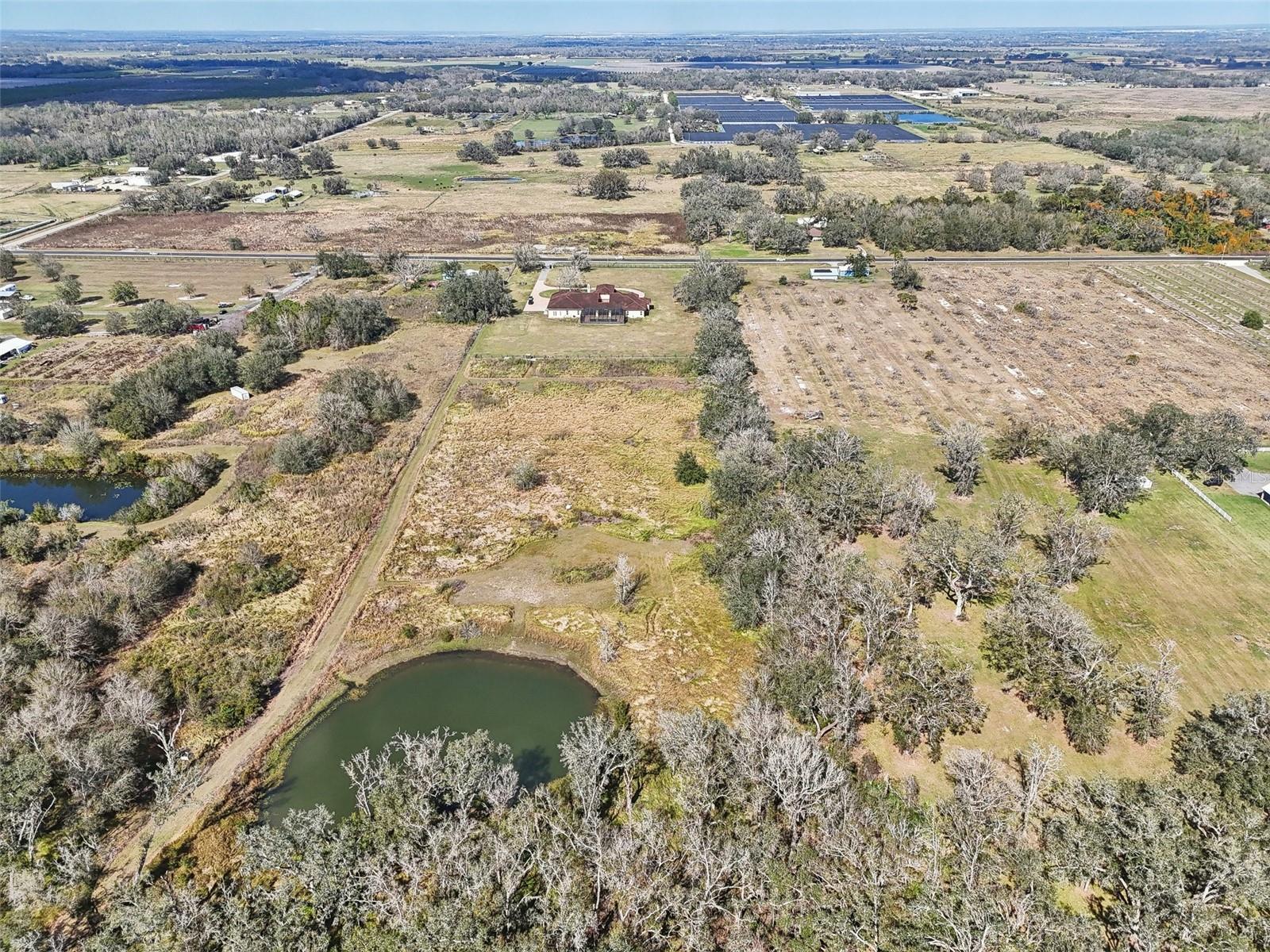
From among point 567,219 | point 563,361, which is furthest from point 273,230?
point 563,361

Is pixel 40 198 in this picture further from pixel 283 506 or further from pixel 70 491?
pixel 283 506

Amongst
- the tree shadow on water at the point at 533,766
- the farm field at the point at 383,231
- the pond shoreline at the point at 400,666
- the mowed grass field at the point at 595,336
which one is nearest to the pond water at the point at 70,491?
the pond shoreline at the point at 400,666

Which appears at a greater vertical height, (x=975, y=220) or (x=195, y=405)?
(x=975, y=220)

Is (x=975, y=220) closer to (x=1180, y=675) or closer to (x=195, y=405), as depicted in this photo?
(x=1180, y=675)

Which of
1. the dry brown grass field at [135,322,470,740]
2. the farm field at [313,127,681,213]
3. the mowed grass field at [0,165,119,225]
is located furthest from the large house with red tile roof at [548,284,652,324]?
the mowed grass field at [0,165,119,225]

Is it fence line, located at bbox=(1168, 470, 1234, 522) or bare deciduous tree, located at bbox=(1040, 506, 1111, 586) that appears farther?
fence line, located at bbox=(1168, 470, 1234, 522)

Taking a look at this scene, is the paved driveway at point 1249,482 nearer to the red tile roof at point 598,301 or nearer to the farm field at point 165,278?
the red tile roof at point 598,301

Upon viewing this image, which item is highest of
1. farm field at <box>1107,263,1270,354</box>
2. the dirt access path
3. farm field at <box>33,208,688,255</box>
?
farm field at <box>33,208,688,255</box>

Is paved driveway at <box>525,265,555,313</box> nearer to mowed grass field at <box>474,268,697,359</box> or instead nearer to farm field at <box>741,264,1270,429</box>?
mowed grass field at <box>474,268,697,359</box>
